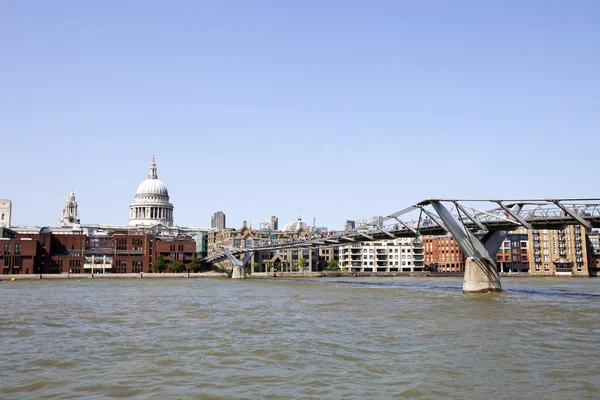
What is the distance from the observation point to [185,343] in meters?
21.2

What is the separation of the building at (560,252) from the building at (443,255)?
1858 cm

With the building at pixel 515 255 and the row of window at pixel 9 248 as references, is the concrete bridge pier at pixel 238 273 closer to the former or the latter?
the row of window at pixel 9 248

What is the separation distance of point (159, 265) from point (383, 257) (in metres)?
62.8

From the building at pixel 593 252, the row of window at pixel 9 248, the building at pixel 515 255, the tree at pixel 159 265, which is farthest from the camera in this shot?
the building at pixel 515 255

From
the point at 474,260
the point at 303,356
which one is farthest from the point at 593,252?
the point at 303,356

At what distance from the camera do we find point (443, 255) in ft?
532

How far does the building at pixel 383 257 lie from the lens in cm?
16125

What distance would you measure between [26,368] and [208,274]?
119556 millimetres

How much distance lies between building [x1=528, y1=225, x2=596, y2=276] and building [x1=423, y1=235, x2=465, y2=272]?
60.9 feet

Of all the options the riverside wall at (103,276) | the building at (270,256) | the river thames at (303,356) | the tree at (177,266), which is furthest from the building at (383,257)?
the river thames at (303,356)

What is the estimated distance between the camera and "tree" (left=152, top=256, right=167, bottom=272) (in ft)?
431

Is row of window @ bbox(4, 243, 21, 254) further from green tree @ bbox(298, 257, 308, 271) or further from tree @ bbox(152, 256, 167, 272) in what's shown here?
green tree @ bbox(298, 257, 308, 271)

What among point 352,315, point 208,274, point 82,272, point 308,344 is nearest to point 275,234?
point 208,274

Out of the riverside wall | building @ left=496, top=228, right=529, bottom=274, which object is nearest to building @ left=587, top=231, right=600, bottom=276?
building @ left=496, top=228, right=529, bottom=274
